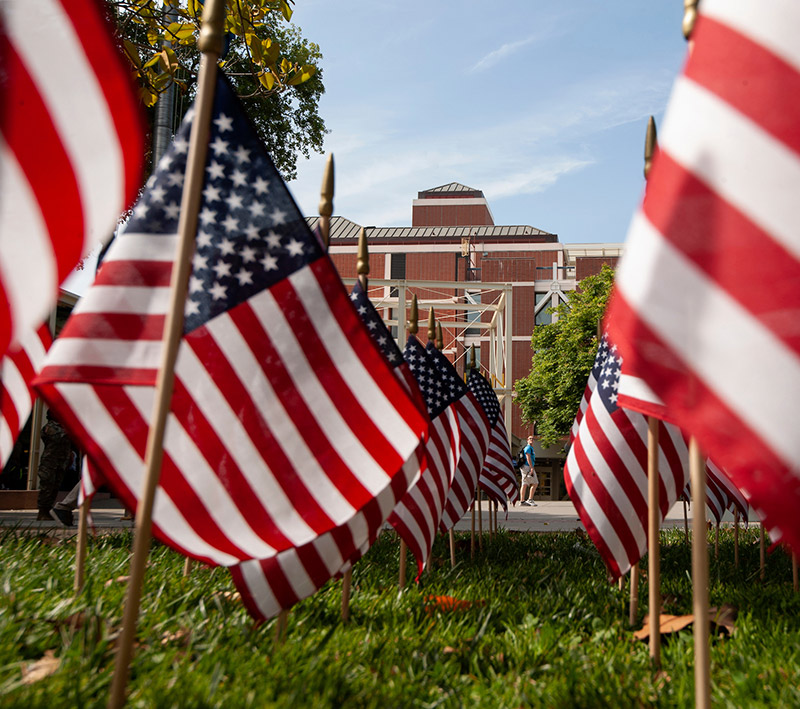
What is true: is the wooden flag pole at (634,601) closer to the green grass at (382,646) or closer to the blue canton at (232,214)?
the green grass at (382,646)

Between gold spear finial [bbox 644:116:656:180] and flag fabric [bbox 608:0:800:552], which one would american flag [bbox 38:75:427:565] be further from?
gold spear finial [bbox 644:116:656:180]

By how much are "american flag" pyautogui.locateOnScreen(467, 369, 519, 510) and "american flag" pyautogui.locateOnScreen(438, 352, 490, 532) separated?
120 cm

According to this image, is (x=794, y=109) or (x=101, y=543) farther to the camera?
(x=101, y=543)

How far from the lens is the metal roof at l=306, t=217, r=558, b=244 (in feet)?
189

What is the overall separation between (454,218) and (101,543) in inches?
2306

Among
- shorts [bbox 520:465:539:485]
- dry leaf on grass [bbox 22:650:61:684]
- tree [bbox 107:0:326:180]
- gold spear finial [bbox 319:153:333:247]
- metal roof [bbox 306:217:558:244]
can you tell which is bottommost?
shorts [bbox 520:465:539:485]

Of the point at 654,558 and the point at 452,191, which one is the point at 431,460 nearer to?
the point at 654,558

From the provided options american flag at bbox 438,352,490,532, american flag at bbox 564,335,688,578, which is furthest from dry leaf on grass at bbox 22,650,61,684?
american flag at bbox 438,352,490,532

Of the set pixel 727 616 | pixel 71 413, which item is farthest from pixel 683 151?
pixel 727 616

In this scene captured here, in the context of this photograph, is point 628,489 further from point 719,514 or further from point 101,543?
point 101,543

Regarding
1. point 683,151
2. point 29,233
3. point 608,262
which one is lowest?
point 29,233

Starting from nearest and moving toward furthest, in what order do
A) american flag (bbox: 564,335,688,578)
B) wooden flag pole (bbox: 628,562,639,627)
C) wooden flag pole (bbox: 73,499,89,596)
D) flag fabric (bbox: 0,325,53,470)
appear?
flag fabric (bbox: 0,325,53,470) → wooden flag pole (bbox: 73,499,89,596) → wooden flag pole (bbox: 628,562,639,627) → american flag (bbox: 564,335,688,578)

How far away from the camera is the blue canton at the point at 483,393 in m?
9.58

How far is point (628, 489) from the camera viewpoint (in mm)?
4785
